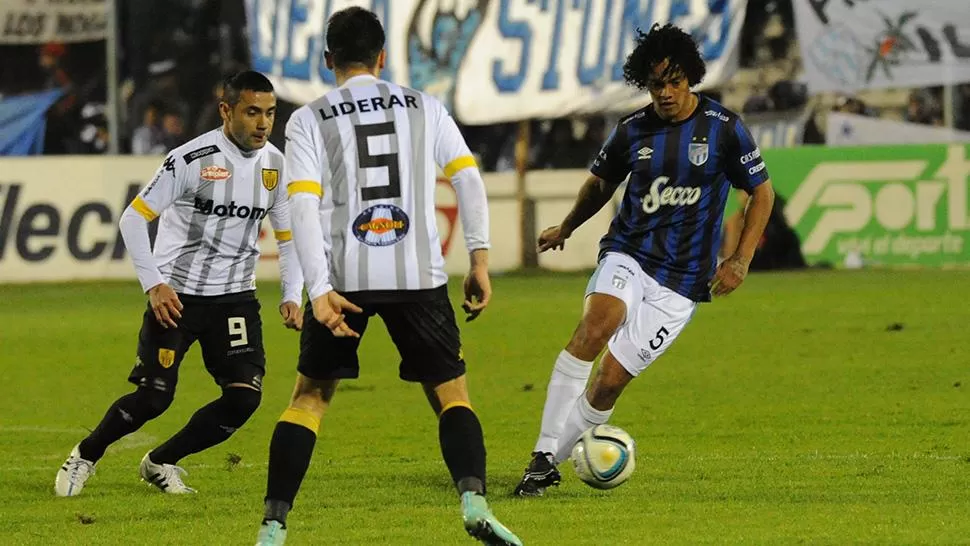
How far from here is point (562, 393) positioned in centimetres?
803

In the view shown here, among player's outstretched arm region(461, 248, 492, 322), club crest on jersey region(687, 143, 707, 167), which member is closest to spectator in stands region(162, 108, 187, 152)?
club crest on jersey region(687, 143, 707, 167)

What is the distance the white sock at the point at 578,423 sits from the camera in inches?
315

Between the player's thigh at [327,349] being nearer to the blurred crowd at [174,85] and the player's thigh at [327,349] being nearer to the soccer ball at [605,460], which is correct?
the soccer ball at [605,460]

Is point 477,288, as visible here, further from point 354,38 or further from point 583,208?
point 583,208

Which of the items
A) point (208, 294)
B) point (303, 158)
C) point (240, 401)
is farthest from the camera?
point (208, 294)

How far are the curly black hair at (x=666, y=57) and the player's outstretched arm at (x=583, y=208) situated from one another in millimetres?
489

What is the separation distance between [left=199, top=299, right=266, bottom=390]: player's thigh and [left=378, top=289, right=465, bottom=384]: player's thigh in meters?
2.06

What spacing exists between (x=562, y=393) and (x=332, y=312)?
7.39ft

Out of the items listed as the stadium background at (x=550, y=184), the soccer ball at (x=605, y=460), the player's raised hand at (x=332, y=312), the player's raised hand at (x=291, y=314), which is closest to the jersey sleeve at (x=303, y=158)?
the player's raised hand at (x=332, y=312)

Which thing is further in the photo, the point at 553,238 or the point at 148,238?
the point at 553,238

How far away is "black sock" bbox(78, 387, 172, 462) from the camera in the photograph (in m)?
8.17

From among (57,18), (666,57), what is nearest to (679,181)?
(666,57)

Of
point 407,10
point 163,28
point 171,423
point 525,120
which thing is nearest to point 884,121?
point 525,120

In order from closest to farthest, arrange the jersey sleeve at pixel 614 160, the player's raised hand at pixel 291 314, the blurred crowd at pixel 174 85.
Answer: the player's raised hand at pixel 291 314 < the jersey sleeve at pixel 614 160 < the blurred crowd at pixel 174 85
